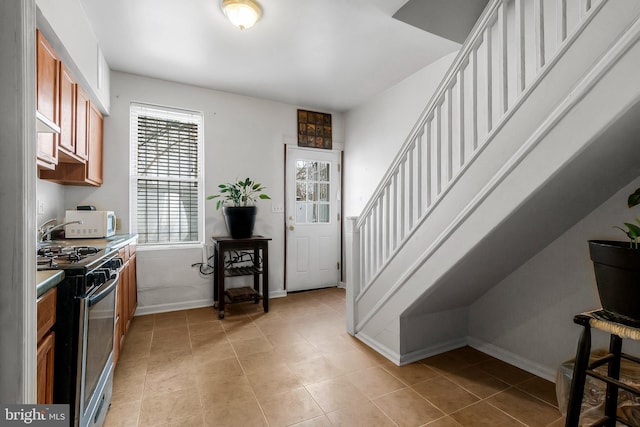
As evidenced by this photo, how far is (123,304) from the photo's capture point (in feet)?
8.38

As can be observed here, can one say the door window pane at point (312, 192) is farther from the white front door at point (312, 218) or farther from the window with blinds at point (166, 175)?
the window with blinds at point (166, 175)

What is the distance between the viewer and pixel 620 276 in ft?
4.24

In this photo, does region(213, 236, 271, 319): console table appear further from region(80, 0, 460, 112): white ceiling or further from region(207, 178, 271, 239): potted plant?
region(80, 0, 460, 112): white ceiling

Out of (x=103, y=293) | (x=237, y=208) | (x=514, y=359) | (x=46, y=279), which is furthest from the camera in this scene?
(x=237, y=208)

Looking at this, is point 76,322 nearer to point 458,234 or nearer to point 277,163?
point 458,234

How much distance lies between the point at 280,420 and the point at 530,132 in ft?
6.52

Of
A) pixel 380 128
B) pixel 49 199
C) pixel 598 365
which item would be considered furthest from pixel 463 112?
pixel 49 199

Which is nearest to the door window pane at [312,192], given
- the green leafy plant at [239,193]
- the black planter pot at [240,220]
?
the green leafy plant at [239,193]

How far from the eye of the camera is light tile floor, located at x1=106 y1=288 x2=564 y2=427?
1729 mm

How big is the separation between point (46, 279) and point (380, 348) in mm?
2203

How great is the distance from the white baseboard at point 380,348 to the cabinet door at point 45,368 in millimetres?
2026

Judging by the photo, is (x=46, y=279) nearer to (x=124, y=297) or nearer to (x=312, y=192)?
(x=124, y=297)

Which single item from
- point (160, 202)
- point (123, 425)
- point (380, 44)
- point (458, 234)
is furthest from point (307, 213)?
point (123, 425)

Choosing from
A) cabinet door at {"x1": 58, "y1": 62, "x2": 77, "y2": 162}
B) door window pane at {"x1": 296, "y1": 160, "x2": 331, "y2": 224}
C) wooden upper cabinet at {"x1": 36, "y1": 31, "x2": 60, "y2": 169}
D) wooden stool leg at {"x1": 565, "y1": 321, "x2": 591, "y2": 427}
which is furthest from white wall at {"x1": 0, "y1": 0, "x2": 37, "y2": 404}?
door window pane at {"x1": 296, "y1": 160, "x2": 331, "y2": 224}
